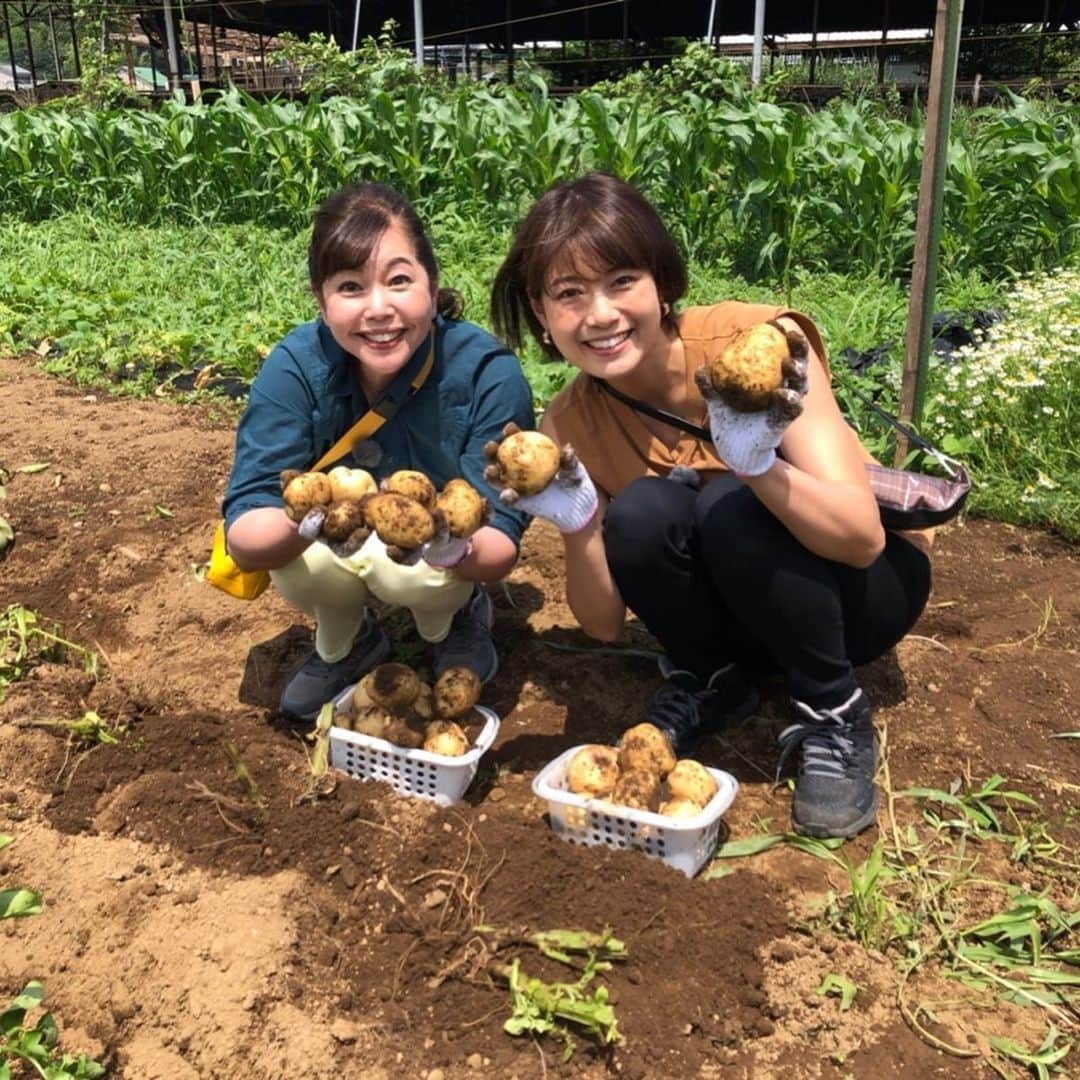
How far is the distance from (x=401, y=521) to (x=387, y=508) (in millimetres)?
35

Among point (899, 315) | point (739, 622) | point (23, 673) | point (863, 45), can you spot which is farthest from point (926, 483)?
point (863, 45)

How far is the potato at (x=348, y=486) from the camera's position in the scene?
2.03 meters

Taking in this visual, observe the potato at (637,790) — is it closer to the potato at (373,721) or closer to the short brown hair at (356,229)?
the potato at (373,721)

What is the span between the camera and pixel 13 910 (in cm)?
138

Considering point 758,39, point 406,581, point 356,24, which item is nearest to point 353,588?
point 406,581

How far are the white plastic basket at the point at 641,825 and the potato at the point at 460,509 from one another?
1.58ft

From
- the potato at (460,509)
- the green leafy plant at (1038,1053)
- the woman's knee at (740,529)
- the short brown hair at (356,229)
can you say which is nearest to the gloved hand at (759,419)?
the woman's knee at (740,529)

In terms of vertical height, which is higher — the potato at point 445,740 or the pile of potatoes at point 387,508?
the pile of potatoes at point 387,508

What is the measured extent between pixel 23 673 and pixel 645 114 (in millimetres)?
6432

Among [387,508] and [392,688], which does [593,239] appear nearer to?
[387,508]

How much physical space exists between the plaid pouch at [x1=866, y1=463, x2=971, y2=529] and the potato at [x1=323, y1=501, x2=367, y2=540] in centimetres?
98

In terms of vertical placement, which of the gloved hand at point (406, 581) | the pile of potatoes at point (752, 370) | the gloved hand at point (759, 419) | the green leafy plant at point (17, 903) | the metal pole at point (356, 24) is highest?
the metal pole at point (356, 24)

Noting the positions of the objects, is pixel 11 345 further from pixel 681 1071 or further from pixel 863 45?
pixel 863 45

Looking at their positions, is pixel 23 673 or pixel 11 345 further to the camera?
pixel 11 345
